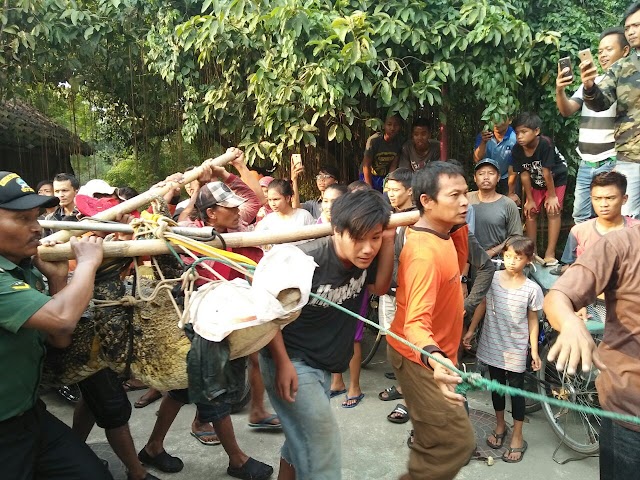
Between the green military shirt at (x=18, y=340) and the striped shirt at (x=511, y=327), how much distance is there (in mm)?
2952

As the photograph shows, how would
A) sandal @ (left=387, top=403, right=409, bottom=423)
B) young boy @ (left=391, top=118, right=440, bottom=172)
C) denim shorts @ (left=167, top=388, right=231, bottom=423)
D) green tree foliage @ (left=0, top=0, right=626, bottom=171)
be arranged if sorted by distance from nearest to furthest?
denim shorts @ (left=167, top=388, right=231, bottom=423) → sandal @ (left=387, top=403, right=409, bottom=423) → green tree foliage @ (left=0, top=0, right=626, bottom=171) → young boy @ (left=391, top=118, right=440, bottom=172)

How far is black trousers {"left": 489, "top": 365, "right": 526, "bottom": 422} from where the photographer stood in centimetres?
373

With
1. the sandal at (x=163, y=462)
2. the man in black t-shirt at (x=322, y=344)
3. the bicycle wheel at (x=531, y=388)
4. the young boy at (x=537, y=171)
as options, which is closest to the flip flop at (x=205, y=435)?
the sandal at (x=163, y=462)

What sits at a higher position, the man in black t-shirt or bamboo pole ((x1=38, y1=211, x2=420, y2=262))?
bamboo pole ((x1=38, y1=211, x2=420, y2=262))

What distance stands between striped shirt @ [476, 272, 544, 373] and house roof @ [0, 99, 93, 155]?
8377 millimetres

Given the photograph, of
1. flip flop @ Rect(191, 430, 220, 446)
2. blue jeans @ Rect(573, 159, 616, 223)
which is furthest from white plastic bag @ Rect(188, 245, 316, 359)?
blue jeans @ Rect(573, 159, 616, 223)

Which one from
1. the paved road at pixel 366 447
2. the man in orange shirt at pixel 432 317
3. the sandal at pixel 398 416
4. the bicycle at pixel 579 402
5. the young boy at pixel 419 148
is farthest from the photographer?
the young boy at pixel 419 148

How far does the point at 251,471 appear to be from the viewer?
3.44 m

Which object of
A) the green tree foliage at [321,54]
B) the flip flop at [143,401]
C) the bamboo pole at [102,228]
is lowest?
the flip flop at [143,401]

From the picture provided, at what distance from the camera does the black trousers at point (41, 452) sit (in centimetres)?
218

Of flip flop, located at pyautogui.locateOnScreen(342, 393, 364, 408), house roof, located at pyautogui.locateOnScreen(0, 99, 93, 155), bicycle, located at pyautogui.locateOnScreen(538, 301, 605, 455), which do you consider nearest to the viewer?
bicycle, located at pyautogui.locateOnScreen(538, 301, 605, 455)

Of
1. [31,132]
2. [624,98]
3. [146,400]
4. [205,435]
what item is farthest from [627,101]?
[31,132]

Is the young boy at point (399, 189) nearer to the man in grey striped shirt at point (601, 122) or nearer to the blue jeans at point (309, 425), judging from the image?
the man in grey striped shirt at point (601, 122)

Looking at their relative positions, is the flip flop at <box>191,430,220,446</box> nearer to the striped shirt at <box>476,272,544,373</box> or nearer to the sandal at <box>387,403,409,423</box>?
the sandal at <box>387,403,409,423</box>
